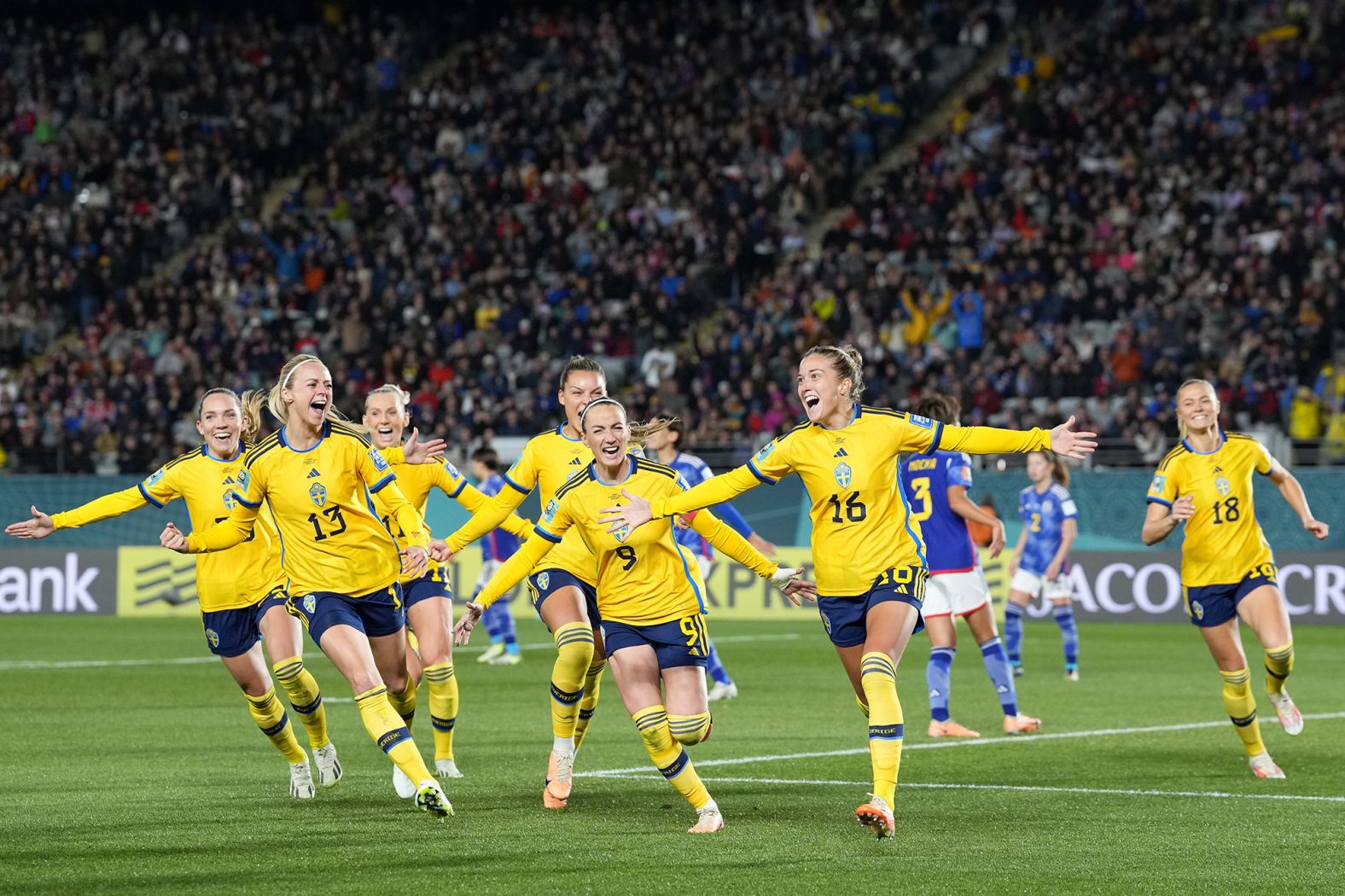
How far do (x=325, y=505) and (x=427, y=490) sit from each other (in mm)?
1984

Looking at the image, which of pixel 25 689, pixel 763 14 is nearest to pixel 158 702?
pixel 25 689

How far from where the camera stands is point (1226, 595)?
35.4ft

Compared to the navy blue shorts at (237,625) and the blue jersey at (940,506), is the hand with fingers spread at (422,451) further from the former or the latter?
the blue jersey at (940,506)

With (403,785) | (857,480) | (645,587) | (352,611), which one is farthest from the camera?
(403,785)

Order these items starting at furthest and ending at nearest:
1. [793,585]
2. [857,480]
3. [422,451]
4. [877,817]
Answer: [422,451] → [793,585] → [857,480] → [877,817]

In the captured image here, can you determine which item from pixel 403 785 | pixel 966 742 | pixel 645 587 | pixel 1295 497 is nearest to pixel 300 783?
pixel 403 785

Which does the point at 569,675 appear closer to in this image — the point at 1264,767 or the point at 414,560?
the point at 414,560

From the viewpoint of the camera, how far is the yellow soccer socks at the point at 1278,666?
35.5 ft

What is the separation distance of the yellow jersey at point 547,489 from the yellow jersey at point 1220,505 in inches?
134

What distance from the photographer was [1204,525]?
10836 millimetres

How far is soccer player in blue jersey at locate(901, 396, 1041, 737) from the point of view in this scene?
12906 mm

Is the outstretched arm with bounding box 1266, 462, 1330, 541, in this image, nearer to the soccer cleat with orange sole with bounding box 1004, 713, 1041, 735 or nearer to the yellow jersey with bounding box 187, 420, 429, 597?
the soccer cleat with orange sole with bounding box 1004, 713, 1041, 735

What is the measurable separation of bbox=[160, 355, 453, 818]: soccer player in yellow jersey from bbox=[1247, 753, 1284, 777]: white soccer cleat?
4768 millimetres

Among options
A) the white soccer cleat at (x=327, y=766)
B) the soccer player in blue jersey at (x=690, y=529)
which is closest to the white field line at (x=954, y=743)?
the soccer player in blue jersey at (x=690, y=529)
